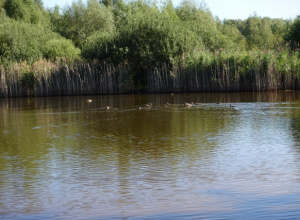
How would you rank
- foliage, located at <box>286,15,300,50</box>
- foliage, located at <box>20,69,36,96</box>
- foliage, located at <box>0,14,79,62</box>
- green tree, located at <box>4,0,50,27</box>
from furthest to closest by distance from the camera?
green tree, located at <box>4,0,50,27</box>, foliage, located at <box>286,15,300,50</box>, foliage, located at <box>0,14,79,62</box>, foliage, located at <box>20,69,36,96</box>

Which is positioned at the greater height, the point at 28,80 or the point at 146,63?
the point at 146,63

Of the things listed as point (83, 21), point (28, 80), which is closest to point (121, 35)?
point (28, 80)

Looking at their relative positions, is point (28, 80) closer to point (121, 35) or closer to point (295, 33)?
point (121, 35)

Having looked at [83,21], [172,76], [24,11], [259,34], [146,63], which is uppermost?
[24,11]

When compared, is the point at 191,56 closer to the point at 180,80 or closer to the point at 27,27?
the point at 180,80

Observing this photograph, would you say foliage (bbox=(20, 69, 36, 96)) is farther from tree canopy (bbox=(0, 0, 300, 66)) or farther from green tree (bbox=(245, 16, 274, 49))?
green tree (bbox=(245, 16, 274, 49))

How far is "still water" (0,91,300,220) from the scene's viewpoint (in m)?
6.12

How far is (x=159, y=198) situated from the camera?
6535 mm

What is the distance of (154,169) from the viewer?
27.2 ft

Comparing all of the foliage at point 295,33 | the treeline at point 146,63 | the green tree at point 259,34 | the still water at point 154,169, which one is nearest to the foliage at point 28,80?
the treeline at point 146,63

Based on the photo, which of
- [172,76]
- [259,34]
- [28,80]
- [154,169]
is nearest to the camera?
[154,169]

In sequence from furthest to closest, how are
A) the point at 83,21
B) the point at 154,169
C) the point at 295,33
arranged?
the point at 83,21 → the point at 295,33 → the point at 154,169

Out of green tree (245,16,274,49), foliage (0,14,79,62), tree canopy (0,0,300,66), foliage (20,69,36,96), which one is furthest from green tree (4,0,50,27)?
green tree (245,16,274,49)

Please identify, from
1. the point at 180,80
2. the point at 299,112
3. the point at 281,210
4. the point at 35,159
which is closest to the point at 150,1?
the point at 180,80
